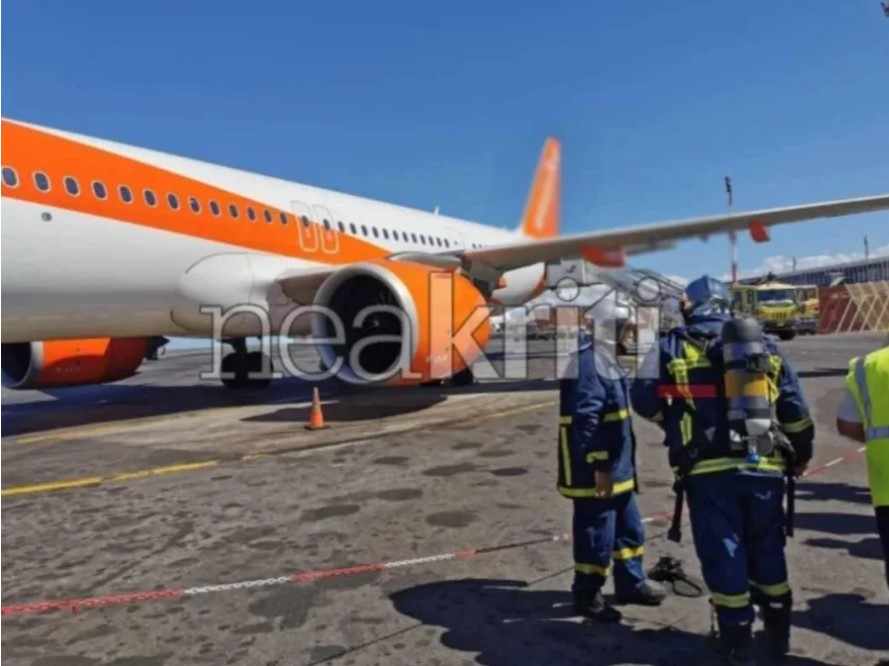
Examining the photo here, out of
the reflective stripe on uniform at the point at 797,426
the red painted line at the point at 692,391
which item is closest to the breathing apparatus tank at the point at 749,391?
the red painted line at the point at 692,391

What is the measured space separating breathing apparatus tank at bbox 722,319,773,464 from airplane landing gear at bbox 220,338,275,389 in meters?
A: 12.6

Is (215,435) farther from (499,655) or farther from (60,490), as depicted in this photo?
(499,655)

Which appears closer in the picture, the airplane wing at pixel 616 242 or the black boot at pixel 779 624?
the black boot at pixel 779 624

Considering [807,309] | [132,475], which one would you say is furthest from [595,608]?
[807,309]

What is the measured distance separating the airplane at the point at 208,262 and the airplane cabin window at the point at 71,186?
0.01 meters

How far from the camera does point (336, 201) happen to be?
13180 mm

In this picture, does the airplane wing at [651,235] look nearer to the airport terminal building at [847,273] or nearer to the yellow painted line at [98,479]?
the yellow painted line at [98,479]

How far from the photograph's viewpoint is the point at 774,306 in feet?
98.6

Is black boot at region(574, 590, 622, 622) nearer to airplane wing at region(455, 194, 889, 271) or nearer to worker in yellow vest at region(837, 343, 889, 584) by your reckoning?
worker in yellow vest at region(837, 343, 889, 584)

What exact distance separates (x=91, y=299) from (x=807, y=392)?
36.7 ft

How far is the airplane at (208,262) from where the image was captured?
320 inches

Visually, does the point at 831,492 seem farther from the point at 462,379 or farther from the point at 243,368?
the point at 243,368

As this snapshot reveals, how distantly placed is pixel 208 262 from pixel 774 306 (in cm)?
2658

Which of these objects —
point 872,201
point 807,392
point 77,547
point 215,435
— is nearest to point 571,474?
point 77,547
